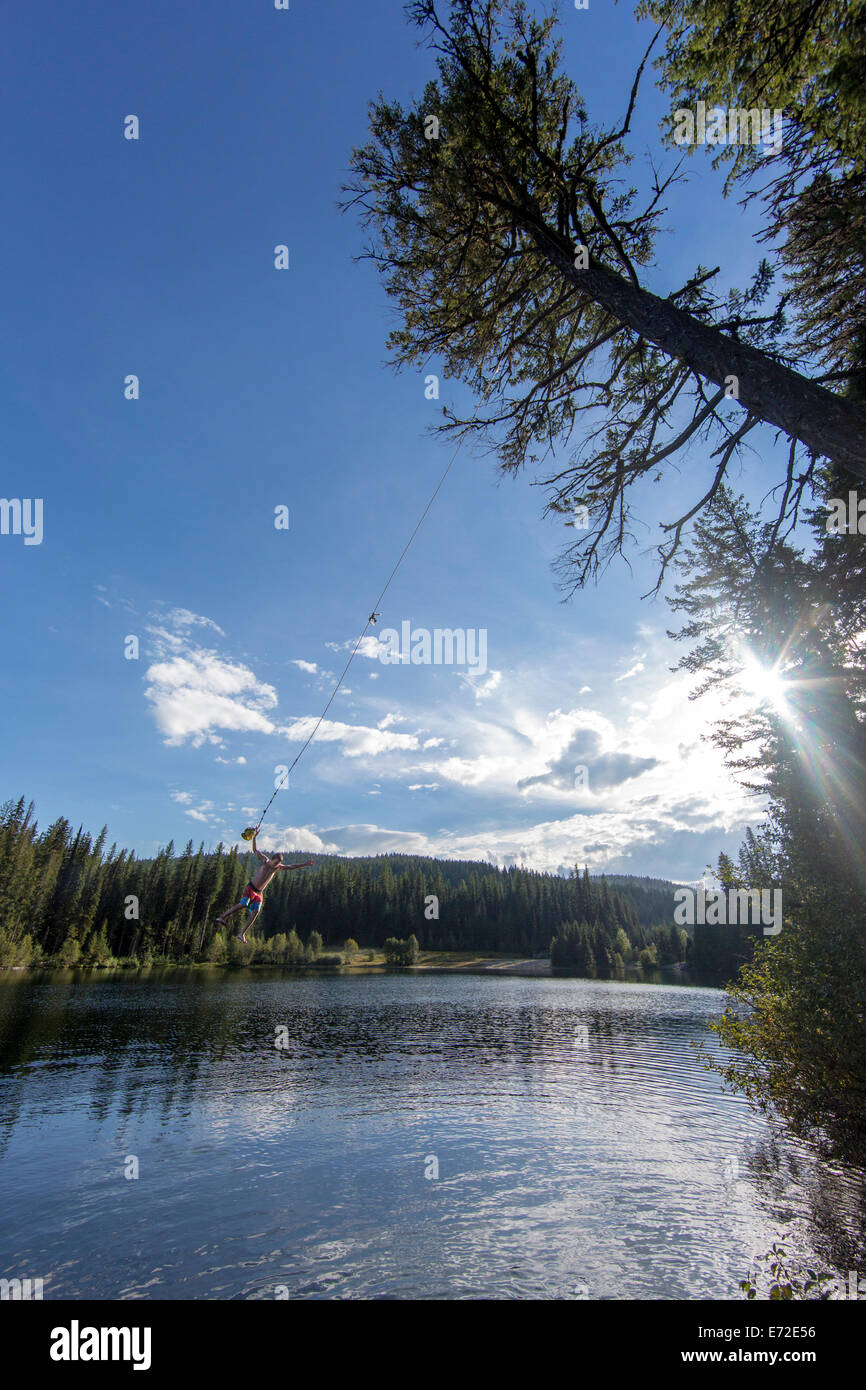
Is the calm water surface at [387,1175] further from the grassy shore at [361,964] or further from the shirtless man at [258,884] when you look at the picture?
the grassy shore at [361,964]

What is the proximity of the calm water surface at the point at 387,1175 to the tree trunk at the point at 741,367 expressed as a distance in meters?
12.5

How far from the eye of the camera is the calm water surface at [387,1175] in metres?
9.51

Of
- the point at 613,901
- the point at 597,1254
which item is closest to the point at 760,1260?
the point at 597,1254

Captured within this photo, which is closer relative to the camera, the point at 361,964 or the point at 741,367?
the point at 741,367

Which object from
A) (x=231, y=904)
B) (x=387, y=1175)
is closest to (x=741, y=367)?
A: (x=387, y=1175)

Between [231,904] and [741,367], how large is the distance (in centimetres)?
6662

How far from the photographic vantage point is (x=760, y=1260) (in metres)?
9.77

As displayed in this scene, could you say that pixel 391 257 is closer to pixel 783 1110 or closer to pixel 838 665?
pixel 838 665

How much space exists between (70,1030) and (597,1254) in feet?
124

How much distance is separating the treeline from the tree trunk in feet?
249

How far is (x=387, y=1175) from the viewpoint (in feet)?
44.7

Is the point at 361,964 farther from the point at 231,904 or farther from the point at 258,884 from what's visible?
the point at 258,884

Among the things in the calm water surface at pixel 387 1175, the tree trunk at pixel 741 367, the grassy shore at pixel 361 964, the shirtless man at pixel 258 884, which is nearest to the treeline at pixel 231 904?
the grassy shore at pixel 361 964

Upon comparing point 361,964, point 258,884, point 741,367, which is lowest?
point 361,964
